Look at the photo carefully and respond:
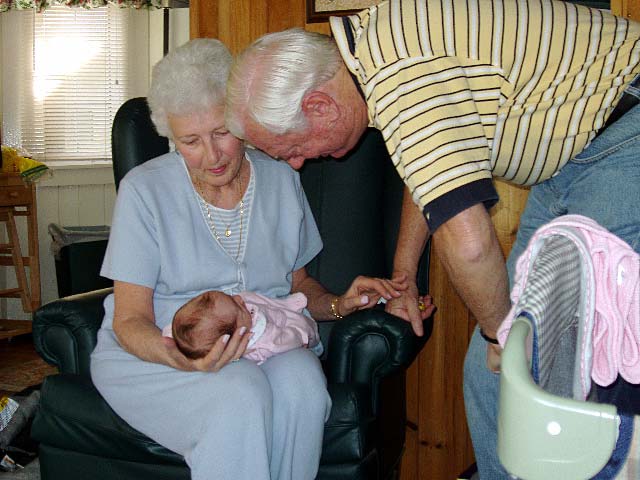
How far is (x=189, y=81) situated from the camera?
77.7 inches

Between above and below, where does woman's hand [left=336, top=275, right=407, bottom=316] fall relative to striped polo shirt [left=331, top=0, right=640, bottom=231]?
below

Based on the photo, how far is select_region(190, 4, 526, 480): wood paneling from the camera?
2.60 metres

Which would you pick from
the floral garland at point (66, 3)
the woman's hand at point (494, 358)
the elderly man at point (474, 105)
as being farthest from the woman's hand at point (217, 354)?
the floral garland at point (66, 3)

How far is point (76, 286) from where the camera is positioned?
13.5 ft

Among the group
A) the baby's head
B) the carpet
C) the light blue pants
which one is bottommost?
the carpet

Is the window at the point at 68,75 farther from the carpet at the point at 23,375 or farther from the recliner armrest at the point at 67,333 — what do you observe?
the recliner armrest at the point at 67,333

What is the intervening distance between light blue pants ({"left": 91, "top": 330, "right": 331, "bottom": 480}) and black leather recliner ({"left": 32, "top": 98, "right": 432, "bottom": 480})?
7cm

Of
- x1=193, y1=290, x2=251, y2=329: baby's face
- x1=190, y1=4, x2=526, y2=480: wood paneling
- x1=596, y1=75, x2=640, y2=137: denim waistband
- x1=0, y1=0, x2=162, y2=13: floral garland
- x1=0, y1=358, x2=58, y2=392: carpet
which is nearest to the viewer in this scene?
x1=596, y1=75, x2=640, y2=137: denim waistband

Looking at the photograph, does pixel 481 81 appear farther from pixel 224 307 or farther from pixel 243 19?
pixel 243 19

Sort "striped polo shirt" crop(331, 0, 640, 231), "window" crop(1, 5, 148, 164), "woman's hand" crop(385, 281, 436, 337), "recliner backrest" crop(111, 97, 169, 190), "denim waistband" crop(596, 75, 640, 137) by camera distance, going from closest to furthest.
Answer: "striped polo shirt" crop(331, 0, 640, 231) → "denim waistband" crop(596, 75, 640, 137) → "woman's hand" crop(385, 281, 436, 337) → "recliner backrest" crop(111, 97, 169, 190) → "window" crop(1, 5, 148, 164)

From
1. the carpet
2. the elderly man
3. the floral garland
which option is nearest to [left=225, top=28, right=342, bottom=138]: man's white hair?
the elderly man

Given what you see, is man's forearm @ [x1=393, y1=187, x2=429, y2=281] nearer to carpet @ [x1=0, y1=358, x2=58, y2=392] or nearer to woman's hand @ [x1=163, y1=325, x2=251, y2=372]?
woman's hand @ [x1=163, y1=325, x2=251, y2=372]

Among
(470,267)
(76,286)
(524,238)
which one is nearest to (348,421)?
(524,238)

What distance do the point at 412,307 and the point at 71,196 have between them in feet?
11.0
